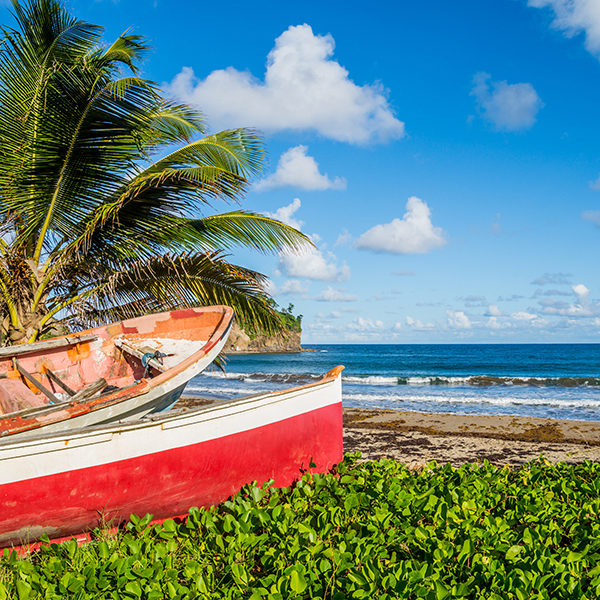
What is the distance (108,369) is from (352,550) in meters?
4.57

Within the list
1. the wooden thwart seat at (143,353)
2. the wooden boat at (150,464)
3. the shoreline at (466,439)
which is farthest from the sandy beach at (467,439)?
the wooden thwart seat at (143,353)

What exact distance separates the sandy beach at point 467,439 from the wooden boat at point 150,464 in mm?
3293

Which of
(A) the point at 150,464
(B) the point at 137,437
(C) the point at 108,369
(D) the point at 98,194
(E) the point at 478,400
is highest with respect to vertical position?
(D) the point at 98,194

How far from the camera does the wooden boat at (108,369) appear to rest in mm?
4160

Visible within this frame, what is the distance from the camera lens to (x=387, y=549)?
2.93 meters

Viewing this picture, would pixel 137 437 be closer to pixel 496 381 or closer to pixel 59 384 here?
pixel 59 384

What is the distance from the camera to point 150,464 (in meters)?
3.43

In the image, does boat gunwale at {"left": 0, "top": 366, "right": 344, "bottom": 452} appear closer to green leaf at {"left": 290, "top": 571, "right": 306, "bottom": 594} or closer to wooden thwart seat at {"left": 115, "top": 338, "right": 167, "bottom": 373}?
green leaf at {"left": 290, "top": 571, "right": 306, "bottom": 594}

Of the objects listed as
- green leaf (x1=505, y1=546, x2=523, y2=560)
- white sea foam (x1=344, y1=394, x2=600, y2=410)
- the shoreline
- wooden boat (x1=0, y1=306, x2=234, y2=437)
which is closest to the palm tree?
wooden boat (x1=0, y1=306, x2=234, y2=437)

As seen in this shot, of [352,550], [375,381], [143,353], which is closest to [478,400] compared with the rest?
[375,381]

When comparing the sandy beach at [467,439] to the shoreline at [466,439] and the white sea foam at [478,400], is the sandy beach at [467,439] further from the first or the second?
the white sea foam at [478,400]

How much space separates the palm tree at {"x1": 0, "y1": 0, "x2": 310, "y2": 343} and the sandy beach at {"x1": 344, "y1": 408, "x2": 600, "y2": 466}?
332 cm

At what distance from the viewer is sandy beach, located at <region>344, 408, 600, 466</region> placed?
7.31 m

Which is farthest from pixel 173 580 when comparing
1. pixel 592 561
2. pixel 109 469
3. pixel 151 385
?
pixel 592 561
